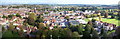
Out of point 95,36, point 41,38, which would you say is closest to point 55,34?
point 41,38

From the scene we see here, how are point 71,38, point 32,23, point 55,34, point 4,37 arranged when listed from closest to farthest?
point 4,37 → point 71,38 → point 55,34 → point 32,23

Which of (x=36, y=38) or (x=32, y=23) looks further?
(x=32, y=23)

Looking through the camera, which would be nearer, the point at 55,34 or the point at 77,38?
the point at 77,38

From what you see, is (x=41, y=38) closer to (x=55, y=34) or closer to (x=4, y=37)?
(x=55, y=34)

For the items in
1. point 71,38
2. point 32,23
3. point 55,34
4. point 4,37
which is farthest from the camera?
point 32,23

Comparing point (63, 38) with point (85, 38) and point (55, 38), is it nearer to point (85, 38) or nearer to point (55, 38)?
point (55, 38)

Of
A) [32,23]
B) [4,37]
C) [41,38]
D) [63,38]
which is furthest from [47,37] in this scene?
[32,23]

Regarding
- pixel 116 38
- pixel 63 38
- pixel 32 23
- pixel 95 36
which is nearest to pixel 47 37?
pixel 63 38
